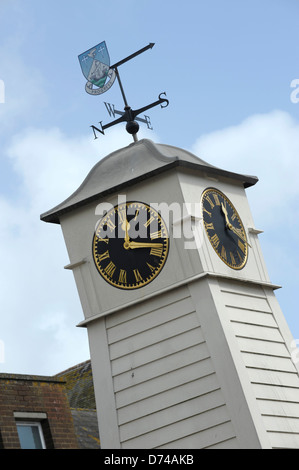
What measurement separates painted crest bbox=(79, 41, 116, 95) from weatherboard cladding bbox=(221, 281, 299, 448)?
15.3 feet

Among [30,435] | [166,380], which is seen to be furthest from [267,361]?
[30,435]

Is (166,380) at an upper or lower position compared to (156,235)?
lower

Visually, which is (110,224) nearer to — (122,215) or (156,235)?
(122,215)

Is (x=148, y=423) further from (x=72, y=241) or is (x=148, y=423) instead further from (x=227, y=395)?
(x=72, y=241)

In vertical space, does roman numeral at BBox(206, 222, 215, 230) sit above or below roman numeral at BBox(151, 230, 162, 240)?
above

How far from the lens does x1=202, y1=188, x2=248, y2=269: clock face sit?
2106 centimetres

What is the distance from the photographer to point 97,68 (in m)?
22.7

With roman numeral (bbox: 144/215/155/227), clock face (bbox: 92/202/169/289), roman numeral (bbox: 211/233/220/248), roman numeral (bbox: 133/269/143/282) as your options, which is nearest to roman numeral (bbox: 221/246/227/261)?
roman numeral (bbox: 211/233/220/248)

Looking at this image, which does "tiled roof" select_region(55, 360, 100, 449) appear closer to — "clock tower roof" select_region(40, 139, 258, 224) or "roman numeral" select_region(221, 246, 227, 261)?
"clock tower roof" select_region(40, 139, 258, 224)

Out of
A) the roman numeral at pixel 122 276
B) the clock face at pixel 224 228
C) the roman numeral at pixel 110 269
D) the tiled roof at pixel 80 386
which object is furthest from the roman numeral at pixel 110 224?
the tiled roof at pixel 80 386

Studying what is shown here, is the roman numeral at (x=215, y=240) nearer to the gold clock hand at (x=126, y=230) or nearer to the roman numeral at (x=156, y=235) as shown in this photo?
the roman numeral at (x=156, y=235)

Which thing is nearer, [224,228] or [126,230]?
[126,230]

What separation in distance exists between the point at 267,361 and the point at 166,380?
1779 millimetres

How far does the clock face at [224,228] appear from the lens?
2106cm
